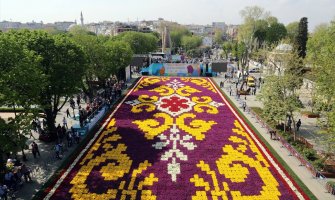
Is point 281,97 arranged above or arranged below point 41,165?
above

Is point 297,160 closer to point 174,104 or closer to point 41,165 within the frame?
point 174,104

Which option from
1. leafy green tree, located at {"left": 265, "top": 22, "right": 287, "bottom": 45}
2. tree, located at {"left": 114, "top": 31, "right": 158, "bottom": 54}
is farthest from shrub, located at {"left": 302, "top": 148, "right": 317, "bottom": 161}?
leafy green tree, located at {"left": 265, "top": 22, "right": 287, "bottom": 45}

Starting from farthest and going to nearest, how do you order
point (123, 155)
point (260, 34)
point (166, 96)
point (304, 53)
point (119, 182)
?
point (260, 34) → point (304, 53) → point (166, 96) → point (123, 155) → point (119, 182)

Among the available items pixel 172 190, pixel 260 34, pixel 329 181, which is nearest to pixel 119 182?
pixel 172 190

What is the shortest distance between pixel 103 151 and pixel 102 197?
812cm

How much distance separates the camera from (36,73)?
2500 centimetres

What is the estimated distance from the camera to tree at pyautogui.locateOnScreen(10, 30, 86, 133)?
3019 centimetres

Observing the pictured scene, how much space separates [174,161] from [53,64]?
16.7 metres

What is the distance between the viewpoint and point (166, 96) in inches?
2013

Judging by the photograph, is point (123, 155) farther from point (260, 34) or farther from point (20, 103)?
point (260, 34)

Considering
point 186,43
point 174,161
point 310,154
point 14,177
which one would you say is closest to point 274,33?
point 186,43

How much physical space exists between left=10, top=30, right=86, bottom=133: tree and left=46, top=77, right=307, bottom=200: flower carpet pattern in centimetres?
633

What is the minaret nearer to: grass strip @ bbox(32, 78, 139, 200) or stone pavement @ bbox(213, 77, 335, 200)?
stone pavement @ bbox(213, 77, 335, 200)

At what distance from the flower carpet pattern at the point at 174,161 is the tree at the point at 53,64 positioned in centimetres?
633
